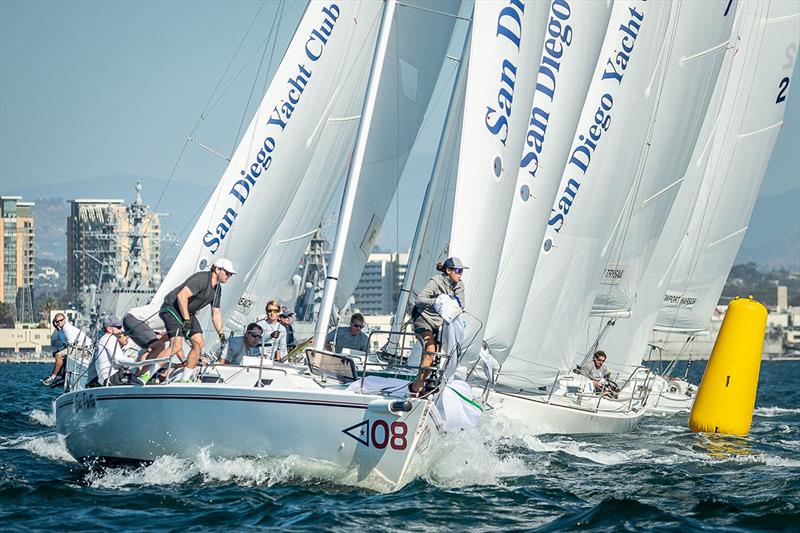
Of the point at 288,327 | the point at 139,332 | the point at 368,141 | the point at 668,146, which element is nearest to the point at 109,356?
the point at 139,332

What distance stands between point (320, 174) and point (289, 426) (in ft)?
22.2

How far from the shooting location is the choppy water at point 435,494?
9.86 meters

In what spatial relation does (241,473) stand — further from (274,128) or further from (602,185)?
(602,185)

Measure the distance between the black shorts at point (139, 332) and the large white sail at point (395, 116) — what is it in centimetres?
473

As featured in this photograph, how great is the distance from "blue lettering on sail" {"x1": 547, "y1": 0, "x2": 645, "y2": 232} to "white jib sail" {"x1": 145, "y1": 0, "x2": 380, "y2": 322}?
387cm

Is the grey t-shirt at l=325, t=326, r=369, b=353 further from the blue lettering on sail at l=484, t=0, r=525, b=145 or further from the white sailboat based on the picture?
the blue lettering on sail at l=484, t=0, r=525, b=145

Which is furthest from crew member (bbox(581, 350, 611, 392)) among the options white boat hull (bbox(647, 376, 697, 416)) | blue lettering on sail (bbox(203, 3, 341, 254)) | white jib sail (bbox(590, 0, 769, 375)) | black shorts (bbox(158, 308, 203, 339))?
black shorts (bbox(158, 308, 203, 339))

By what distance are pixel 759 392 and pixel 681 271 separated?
10694 millimetres

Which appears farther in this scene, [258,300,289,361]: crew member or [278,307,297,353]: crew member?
[278,307,297,353]: crew member

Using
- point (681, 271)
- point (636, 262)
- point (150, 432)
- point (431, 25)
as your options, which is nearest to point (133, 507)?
point (150, 432)

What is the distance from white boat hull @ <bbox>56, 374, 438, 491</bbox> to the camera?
10867 millimetres

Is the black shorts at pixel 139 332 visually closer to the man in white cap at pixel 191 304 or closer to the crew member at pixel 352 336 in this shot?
the man in white cap at pixel 191 304

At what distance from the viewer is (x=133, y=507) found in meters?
10.3

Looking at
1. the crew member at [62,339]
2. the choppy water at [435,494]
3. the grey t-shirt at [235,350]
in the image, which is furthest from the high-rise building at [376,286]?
the grey t-shirt at [235,350]
